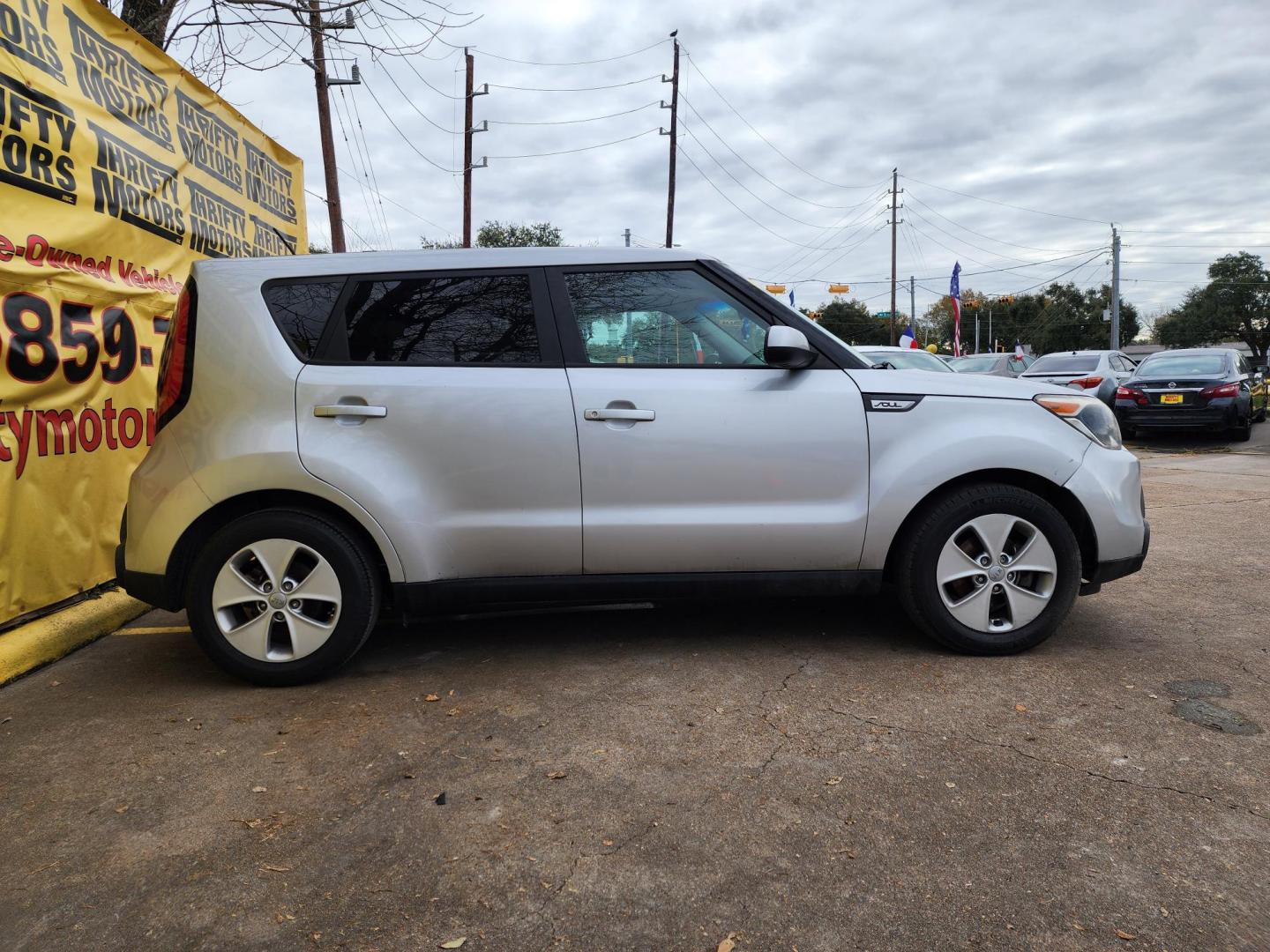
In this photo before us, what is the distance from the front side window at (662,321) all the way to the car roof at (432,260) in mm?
79

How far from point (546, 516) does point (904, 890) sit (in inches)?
77.1

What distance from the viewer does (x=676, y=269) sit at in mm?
3701

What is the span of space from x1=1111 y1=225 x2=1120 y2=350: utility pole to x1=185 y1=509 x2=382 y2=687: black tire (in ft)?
142

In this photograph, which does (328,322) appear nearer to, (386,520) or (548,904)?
(386,520)

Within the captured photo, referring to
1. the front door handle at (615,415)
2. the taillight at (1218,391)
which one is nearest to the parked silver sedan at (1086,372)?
the taillight at (1218,391)

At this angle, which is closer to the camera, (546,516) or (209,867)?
(209,867)

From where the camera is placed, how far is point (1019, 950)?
6.15 ft

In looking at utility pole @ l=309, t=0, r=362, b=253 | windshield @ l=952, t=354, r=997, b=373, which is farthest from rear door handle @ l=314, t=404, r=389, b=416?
windshield @ l=952, t=354, r=997, b=373

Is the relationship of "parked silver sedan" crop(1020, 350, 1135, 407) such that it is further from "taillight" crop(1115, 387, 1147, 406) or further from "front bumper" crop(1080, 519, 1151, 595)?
"front bumper" crop(1080, 519, 1151, 595)

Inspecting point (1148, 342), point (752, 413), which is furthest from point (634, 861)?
point (1148, 342)

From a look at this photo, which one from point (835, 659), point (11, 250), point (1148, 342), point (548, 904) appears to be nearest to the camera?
point (548, 904)

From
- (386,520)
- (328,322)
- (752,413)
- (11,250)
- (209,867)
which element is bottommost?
(209,867)

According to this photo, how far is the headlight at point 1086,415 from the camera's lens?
372 cm

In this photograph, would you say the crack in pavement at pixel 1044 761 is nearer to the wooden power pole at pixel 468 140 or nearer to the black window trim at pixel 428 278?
the black window trim at pixel 428 278
